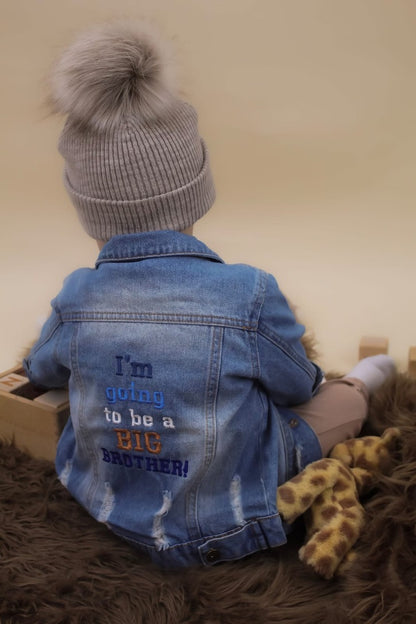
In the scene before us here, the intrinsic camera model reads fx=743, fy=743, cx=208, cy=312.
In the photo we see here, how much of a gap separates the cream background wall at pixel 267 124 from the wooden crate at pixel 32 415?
721mm

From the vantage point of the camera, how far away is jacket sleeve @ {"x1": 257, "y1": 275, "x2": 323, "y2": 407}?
993 mm

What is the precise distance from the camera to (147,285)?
987 mm

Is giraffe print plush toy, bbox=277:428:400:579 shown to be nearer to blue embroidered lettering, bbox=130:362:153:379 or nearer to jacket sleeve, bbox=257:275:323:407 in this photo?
jacket sleeve, bbox=257:275:323:407

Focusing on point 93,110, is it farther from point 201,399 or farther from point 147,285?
point 201,399

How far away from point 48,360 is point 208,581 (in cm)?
40

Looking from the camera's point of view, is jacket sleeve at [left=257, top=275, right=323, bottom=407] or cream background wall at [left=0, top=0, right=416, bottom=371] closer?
jacket sleeve at [left=257, top=275, right=323, bottom=407]

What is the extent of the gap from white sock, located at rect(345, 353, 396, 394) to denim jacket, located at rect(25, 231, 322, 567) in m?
0.36

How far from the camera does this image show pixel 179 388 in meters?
0.97

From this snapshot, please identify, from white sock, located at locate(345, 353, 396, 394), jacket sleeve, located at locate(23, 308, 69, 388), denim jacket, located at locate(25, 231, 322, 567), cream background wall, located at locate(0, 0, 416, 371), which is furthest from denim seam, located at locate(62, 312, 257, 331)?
cream background wall, located at locate(0, 0, 416, 371)

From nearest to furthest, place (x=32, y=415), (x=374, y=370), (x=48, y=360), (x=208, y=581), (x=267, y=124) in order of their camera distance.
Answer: (x=208, y=581), (x=48, y=360), (x=32, y=415), (x=374, y=370), (x=267, y=124)

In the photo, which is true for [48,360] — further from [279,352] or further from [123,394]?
[279,352]

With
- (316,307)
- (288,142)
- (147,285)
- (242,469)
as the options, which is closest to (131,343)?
(147,285)

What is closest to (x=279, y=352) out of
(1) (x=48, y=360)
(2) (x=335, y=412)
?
(2) (x=335, y=412)

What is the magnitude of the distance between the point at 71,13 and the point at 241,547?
5.97 feet
